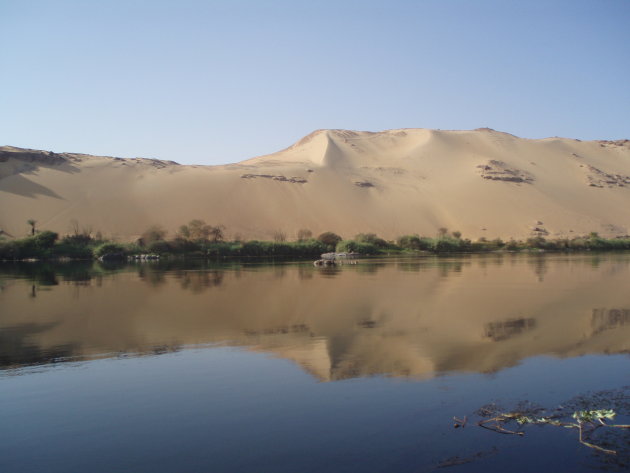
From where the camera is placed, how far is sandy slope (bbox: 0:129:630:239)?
51.6m

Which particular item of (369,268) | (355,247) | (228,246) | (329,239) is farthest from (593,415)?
(329,239)

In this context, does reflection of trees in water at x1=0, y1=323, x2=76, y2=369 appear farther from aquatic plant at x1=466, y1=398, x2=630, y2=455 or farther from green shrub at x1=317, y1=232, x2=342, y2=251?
green shrub at x1=317, y1=232, x2=342, y2=251

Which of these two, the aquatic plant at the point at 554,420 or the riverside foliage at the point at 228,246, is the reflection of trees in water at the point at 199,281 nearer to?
the aquatic plant at the point at 554,420

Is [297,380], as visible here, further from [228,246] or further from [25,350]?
[228,246]

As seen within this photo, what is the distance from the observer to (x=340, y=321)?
11062 mm

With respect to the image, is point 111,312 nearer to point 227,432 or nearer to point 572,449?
point 227,432

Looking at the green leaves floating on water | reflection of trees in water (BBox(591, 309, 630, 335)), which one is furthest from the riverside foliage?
the green leaves floating on water

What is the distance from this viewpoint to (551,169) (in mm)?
74000

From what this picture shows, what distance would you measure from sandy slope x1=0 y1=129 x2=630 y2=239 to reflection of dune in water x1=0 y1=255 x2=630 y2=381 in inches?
1297

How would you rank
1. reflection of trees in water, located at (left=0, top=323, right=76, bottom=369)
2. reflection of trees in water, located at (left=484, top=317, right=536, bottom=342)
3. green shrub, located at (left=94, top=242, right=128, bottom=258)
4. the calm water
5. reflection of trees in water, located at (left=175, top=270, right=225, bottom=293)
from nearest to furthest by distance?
1. the calm water
2. reflection of trees in water, located at (left=0, top=323, right=76, bottom=369)
3. reflection of trees in water, located at (left=484, top=317, right=536, bottom=342)
4. reflection of trees in water, located at (left=175, top=270, right=225, bottom=293)
5. green shrub, located at (left=94, top=242, right=128, bottom=258)

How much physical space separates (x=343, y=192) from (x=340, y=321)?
2021 inches

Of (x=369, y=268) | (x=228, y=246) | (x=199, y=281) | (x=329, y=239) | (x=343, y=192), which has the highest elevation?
(x=343, y=192)

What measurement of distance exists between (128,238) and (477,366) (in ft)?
139

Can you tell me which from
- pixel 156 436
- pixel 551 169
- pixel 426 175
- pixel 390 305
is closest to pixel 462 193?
pixel 426 175
